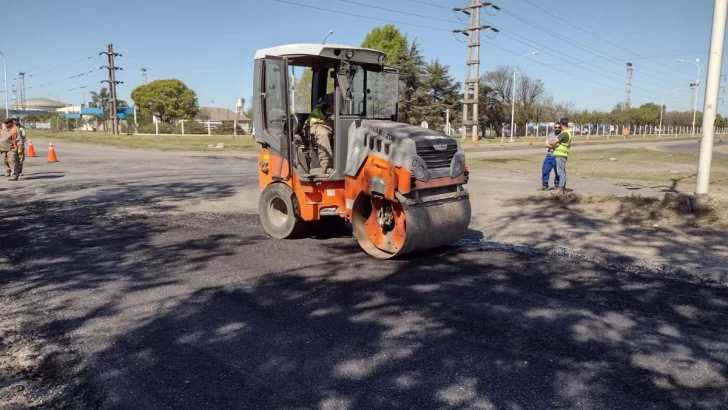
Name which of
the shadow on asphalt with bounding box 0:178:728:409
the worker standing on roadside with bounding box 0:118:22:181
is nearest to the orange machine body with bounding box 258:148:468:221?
the shadow on asphalt with bounding box 0:178:728:409

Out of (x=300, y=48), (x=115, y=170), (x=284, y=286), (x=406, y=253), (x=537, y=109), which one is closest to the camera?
(x=284, y=286)

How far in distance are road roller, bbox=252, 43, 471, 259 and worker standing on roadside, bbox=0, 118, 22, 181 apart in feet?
34.3

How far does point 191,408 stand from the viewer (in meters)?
3.38

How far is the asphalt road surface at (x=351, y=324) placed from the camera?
11.8 ft

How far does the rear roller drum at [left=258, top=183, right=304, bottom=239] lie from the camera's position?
779 centimetres

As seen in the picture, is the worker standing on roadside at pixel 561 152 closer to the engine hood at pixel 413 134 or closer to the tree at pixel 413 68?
the engine hood at pixel 413 134

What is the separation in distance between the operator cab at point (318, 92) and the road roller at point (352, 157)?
1 cm

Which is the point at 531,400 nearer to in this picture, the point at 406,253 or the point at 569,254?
the point at 406,253

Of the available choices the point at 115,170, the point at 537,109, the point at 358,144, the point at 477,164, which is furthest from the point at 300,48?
the point at 537,109

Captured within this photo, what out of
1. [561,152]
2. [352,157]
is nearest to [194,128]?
[561,152]

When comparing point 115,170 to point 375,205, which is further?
point 115,170

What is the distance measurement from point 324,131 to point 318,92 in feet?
3.58

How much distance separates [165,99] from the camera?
85438 mm

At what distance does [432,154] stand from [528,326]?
2.69 meters
